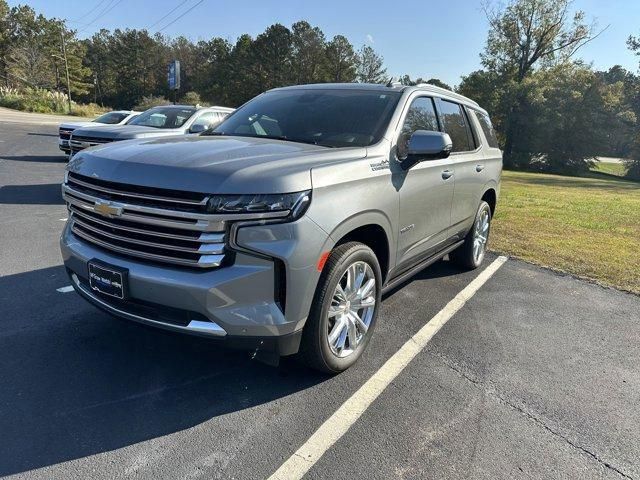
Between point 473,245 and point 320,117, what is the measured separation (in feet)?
9.09

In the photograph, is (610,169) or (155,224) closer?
(155,224)

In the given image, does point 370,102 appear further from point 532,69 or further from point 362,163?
point 532,69

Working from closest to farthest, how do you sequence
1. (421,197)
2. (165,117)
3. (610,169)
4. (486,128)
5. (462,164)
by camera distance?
(421,197), (462,164), (486,128), (165,117), (610,169)

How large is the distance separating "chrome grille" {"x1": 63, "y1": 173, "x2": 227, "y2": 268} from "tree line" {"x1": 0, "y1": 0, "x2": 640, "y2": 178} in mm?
38394

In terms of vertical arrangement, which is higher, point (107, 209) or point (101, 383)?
point (107, 209)

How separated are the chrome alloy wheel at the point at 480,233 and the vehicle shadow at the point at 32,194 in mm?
6693

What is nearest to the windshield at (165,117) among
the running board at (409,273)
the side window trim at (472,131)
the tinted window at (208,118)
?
the tinted window at (208,118)

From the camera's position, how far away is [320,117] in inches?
156

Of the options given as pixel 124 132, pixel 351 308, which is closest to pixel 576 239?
pixel 351 308

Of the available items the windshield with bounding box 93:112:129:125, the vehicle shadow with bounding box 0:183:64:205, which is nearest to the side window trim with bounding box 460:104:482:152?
the vehicle shadow with bounding box 0:183:64:205

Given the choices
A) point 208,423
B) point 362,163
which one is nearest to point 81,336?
point 208,423

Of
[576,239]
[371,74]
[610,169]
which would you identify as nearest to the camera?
[576,239]

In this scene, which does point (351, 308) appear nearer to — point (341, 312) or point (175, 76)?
point (341, 312)

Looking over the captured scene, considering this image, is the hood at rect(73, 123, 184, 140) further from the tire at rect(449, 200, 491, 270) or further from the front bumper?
the front bumper
